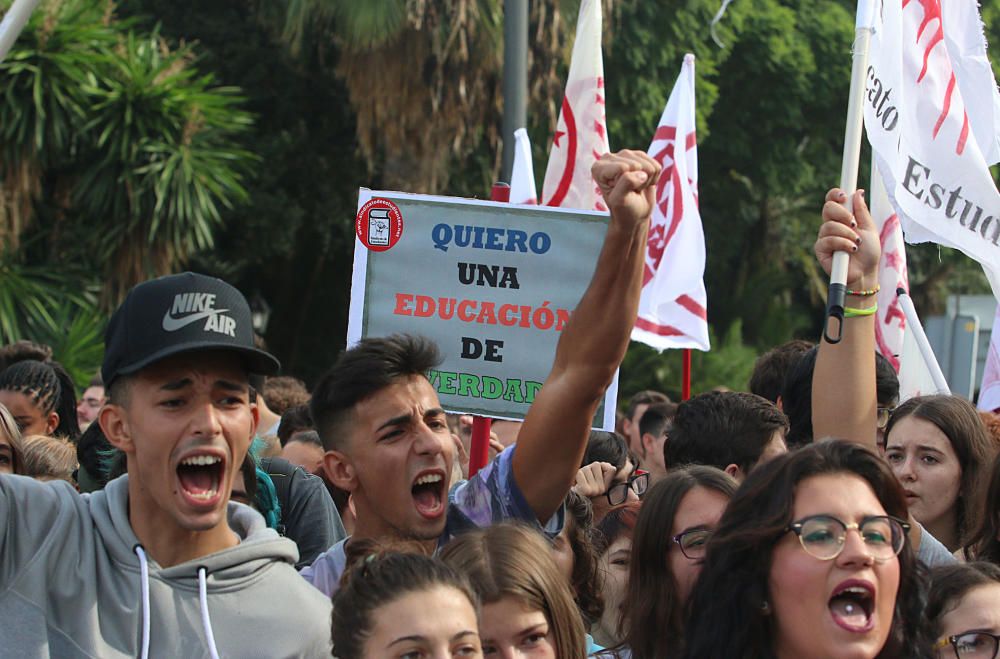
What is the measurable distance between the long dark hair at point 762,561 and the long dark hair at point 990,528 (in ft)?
4.14

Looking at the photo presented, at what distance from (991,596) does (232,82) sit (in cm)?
1894

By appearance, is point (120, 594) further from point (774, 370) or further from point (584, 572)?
point (774, 370)

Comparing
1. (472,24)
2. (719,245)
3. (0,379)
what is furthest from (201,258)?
(0,379)

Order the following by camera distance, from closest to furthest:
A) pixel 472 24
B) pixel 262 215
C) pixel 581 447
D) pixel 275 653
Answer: pixel 275 653
pixel 581 447
pixel 472 24
pixel 262 215

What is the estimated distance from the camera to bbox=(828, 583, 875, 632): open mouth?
2918mm

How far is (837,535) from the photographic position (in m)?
2.97

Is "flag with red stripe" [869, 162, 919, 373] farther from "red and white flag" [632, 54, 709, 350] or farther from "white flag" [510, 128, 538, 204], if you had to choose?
"white flag" [510, 128, 538, 204]

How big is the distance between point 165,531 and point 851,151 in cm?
234

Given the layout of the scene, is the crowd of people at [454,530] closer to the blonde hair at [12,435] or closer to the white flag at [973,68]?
the blonde hair at [12,435]

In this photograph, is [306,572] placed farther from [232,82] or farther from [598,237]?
[232,82]

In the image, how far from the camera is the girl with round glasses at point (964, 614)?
3.56 metres

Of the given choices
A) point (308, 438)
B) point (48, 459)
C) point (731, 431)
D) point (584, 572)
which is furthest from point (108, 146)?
point (584, 572)

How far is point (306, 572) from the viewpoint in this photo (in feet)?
12.0

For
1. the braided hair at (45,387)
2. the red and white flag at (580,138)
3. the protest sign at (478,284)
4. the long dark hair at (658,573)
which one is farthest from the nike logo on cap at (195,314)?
the red and white flag at (580,138)
